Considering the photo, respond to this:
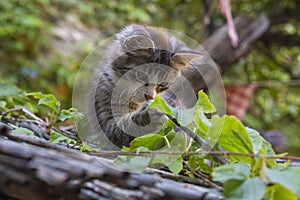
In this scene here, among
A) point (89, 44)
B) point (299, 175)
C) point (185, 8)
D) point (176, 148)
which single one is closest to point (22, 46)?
point (89, 44)

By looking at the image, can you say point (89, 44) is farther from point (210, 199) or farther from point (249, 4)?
point (210, 199)

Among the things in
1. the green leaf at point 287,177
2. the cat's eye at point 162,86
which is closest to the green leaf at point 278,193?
the green leaf at point 287,177

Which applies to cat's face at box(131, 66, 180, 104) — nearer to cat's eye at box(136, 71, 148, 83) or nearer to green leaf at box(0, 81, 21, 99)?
cat's eye at box(136, 71, 148, 83)

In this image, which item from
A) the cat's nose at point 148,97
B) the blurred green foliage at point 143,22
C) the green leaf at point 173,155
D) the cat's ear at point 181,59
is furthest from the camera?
the blurred green foliage at point 143,22

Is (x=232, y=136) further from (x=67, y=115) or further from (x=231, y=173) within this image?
(x=67, y=115)

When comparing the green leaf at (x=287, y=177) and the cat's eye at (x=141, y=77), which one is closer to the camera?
the green leaf at (x=287, y=177)

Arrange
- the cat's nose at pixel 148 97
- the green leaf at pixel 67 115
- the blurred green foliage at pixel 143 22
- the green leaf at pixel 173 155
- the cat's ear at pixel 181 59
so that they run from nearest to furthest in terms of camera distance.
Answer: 1. the green leaf at pixel 173 155
2. the green leaf at pixel 67 115
3. the cat's nose at pixel 148 97
4. the cat's ear at pixel 181 59
5. the blurred green foliage at pixel 143 22

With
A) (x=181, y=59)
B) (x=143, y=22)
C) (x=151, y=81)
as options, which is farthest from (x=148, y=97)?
(x=143, y=22)

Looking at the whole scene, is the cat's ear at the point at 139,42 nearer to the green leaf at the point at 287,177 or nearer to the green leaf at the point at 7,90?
the green leaf at the point at 7,90
